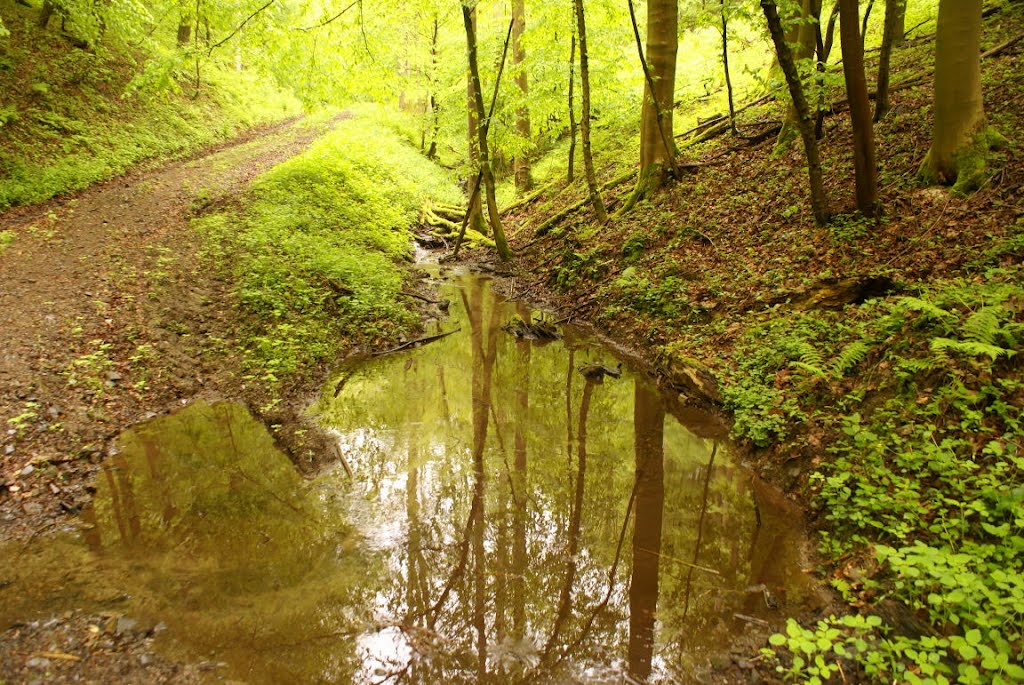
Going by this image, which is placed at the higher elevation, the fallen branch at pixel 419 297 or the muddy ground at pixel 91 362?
the fallen branch at pixel 419 297

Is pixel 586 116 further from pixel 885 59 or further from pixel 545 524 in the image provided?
pixel 545 524

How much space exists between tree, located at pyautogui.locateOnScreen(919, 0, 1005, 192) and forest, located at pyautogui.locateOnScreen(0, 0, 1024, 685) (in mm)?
40

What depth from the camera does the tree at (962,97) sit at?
25.1 ft

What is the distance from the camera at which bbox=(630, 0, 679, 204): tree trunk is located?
1220cm

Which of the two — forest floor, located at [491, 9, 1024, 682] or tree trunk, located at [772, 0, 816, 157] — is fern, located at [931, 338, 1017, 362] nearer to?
forest floor, located at [491, 9, 1024, 682]

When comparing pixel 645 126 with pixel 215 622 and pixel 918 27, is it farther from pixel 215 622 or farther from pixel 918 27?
pixel 215 622

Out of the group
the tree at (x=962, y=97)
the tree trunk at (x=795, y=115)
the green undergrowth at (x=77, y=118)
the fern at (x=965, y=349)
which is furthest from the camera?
the green undergrowth at (x=77, y=118)

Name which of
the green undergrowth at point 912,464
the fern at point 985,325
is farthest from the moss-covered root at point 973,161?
the fern at point 985,325

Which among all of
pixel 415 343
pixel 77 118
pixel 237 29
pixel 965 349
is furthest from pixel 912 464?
pixel 77 118

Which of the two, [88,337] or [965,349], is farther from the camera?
[88,337]

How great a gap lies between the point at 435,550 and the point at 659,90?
11.1 meters

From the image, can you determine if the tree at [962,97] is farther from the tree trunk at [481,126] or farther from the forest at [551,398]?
the tree trunk at [481,126]

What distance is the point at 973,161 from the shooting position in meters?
7.85

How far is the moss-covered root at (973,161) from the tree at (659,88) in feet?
18.5
